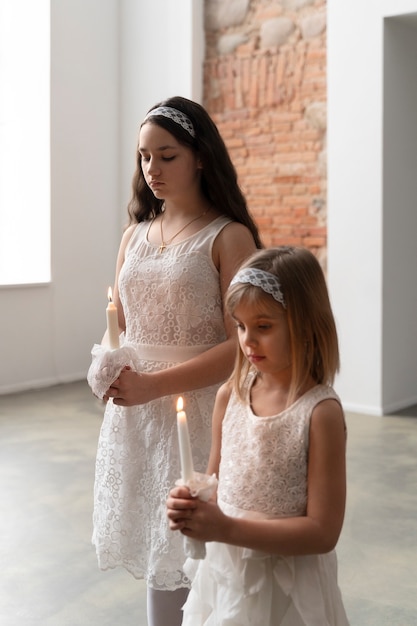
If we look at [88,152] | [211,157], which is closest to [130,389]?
[211,157]

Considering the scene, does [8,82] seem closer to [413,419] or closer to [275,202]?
[275,202]

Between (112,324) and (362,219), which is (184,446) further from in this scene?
(362,219)

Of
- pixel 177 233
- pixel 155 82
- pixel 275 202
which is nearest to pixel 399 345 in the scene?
pixel 275 202

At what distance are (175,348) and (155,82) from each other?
21.1 feet

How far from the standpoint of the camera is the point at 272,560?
1.56 metres

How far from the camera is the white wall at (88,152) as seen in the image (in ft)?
25.5

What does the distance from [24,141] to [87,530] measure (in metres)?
4.80

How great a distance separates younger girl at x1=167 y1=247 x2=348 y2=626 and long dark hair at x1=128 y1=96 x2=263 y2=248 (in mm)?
535

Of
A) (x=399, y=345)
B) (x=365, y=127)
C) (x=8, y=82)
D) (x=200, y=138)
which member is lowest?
(x=399, y=345)

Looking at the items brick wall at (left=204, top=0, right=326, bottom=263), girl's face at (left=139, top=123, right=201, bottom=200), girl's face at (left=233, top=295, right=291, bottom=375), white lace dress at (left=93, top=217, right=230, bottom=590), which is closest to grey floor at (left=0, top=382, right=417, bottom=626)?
white lace dress at (left=93, top=217, right=230, bottom=590)

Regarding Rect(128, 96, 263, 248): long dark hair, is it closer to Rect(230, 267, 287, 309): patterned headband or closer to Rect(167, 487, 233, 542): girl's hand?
Rect(230, 267, 287, 309): patterned headband

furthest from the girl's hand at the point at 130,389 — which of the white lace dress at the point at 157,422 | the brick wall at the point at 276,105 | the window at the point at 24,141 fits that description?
the window at the point at 24,141

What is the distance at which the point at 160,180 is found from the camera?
203cm

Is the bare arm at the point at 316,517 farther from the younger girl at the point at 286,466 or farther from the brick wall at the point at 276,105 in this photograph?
the brick wall at the point at 276,105
